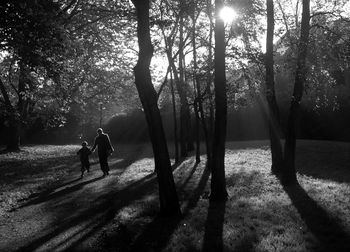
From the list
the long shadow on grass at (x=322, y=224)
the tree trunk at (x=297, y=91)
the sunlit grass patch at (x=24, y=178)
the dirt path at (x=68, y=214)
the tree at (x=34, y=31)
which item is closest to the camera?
the long shadow on grass at (x=322, y=224)

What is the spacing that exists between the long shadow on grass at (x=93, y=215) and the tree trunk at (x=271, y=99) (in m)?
5.79

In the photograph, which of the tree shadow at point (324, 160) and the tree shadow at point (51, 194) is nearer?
the tree shadow at point (51, 194)

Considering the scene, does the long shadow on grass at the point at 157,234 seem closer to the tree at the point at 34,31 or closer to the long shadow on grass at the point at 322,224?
the long shadow on grass at the point at 322,224

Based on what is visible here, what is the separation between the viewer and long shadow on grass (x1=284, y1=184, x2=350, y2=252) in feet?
25.4

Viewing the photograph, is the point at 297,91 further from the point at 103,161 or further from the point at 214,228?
the point at 103,161

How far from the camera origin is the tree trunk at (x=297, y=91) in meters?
13.9

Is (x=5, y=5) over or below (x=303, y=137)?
over

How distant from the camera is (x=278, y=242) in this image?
25.9 ft

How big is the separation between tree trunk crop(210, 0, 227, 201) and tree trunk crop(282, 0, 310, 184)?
322 cm

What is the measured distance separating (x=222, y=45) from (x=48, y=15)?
5.11m

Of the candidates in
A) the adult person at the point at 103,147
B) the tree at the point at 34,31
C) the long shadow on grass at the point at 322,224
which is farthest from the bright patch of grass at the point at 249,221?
the tree at the point at 34,31

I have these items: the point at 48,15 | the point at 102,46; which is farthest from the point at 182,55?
the point at 48,15

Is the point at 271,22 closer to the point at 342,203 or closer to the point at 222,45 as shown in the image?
the point at 222,45

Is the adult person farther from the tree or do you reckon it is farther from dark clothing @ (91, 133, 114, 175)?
the tree
